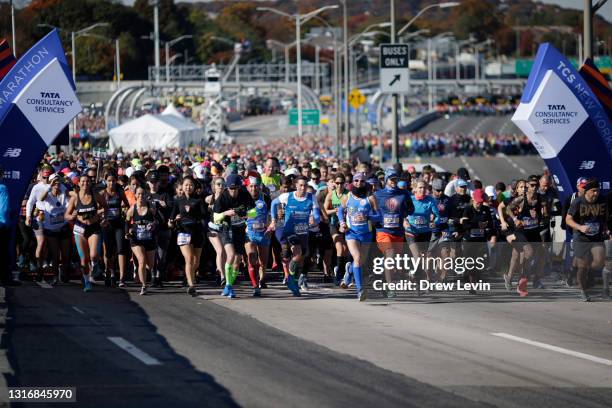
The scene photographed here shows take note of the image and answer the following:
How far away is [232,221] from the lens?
18172 mm

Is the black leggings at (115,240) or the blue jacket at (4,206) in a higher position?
the blue jacket at (4,206)

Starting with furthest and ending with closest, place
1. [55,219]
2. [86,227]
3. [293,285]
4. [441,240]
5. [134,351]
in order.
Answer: [441,240] → [55,219] → [86,227] → [293,285] → [134,351]

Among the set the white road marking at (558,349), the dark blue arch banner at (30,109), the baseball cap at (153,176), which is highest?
the dark blue arch banner at (30,109)

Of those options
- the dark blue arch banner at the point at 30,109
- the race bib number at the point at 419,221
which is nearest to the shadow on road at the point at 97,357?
the dark blue arch banner at the point at 30,109

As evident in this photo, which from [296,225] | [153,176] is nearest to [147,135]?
[153,176]

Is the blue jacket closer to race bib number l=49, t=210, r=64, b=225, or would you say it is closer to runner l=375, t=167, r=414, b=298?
race bib number l=49, t=210, r=64, b=225

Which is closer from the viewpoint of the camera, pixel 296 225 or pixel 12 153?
pixel 296 225

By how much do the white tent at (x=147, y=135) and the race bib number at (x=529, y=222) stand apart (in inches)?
1081

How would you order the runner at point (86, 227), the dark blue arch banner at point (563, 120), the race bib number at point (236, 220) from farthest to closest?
the dark blue arch banner at point (563, 120), the runner at point (86, 227), the race bib number at point (236, 220)

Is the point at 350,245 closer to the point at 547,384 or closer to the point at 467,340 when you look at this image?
the point at 467,340

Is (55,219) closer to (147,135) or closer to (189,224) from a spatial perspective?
(189,224)

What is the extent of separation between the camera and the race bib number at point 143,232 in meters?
18.4

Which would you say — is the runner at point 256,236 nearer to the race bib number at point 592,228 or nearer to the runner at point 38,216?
the runner at point 38,216

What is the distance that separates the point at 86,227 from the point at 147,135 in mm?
28558
